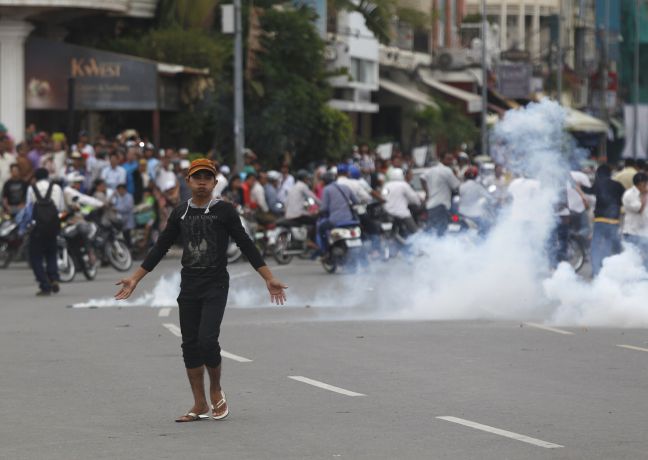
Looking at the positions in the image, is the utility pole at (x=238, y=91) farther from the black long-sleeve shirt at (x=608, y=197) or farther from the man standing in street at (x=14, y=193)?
the black long-sleeve shirt at (x=608, y=197)

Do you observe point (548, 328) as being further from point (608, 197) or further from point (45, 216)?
point (45, 216)

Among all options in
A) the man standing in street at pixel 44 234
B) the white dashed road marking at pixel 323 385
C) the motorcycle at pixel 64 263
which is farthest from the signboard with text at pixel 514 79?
the white dashed road marking at pixel 323 385

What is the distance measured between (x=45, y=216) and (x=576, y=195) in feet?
28.7

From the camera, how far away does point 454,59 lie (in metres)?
64.8

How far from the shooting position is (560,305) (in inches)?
734

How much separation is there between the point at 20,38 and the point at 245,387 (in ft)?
86.8

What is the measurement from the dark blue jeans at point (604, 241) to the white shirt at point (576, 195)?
11.5ft

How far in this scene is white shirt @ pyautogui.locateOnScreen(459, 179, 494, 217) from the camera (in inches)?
1070

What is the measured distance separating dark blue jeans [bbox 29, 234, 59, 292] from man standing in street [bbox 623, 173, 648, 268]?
7594 millimetres

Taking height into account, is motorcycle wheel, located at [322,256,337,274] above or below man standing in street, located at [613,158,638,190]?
below

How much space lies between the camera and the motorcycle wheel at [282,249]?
95.6 ft

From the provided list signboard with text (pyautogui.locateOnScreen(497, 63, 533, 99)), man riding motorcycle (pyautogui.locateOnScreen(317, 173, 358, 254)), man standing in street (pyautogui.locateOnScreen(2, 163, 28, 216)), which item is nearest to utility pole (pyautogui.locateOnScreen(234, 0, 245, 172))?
man standing in street (pyautogui.locateOnScreen(2, 163, 28, 216))

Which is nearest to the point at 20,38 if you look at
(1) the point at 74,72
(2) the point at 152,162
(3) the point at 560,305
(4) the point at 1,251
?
(1) the point at 74,72

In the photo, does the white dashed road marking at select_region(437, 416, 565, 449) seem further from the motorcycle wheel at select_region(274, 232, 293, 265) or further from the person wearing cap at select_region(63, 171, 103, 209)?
the motorcycle wheel at select_region(274, 232, 293, 265)
